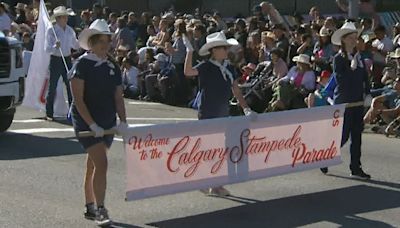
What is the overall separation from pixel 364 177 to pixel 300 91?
18.1ft

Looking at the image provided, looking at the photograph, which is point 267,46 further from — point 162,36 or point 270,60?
point 162,36

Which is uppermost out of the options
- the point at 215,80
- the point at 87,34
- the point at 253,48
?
the point at 87,34

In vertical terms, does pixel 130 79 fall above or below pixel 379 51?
below

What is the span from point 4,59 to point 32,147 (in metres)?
1.59

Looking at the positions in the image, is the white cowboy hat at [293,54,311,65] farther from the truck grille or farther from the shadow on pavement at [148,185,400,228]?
the shadow on pavement at [148,185,400,228]

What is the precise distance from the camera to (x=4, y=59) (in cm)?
1320

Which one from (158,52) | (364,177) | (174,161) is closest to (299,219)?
(174,161)

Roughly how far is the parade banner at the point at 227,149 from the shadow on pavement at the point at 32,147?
11.8 ft

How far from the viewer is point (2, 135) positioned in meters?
13.5

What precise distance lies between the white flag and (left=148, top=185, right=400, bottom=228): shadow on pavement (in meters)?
7.04

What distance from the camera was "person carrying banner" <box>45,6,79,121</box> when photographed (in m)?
14.9

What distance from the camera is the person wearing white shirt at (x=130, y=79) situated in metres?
19.7

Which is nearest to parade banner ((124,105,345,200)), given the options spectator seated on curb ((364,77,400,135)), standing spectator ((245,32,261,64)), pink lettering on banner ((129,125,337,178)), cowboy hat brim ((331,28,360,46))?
pink lettering on banner ((129,125,337,178))

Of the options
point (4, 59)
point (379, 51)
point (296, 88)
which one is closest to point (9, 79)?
point (4, 59)
